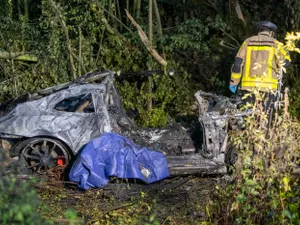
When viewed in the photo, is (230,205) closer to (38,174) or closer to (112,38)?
(38,174)

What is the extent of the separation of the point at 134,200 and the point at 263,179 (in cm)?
228

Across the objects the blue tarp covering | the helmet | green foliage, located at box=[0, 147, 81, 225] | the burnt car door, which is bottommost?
the blue tarp covering

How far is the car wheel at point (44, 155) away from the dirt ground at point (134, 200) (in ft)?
1.28

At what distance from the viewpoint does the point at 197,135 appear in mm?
9391

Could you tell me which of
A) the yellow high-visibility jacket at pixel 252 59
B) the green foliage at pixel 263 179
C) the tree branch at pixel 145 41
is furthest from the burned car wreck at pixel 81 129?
the tree branch at pixel 145 41

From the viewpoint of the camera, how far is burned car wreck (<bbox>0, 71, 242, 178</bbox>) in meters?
8.81

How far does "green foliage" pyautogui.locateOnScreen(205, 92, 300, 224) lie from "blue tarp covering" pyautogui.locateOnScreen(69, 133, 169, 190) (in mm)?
2266

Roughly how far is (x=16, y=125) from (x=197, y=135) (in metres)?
2.57

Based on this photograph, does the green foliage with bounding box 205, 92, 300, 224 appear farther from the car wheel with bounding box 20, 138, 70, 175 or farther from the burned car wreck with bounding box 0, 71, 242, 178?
the car wheel with bounding box 20, 138, 70, 175

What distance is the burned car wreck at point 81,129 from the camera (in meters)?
8.81

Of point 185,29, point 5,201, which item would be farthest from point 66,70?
point 5,201

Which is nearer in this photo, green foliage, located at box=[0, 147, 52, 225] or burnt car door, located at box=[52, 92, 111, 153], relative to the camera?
green foliage, located at box=[0, 147, 52, 225]

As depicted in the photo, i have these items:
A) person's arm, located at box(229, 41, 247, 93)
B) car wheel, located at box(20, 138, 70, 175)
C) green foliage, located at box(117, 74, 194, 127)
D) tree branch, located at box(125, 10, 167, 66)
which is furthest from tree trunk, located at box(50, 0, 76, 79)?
person's arm, located at box(229, 41, 247, 93)

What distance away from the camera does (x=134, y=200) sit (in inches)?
316
